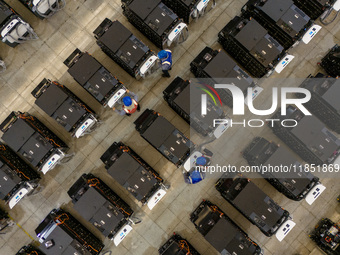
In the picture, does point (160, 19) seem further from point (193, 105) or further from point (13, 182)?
point (13, 182)

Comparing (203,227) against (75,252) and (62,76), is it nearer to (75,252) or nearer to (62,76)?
(75,252)

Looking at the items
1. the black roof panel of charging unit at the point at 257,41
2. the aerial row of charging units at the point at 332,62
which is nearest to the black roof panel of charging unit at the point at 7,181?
the black roof panel of charging unit at the point at 257,41

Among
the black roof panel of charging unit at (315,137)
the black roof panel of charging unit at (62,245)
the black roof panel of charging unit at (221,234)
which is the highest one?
the black roof panel of charging unit at (315,137)

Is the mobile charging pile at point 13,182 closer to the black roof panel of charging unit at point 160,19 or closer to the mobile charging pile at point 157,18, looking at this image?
the mobile charging pile at point 157,18

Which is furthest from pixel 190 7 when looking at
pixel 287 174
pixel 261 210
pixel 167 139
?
pixel 261 210

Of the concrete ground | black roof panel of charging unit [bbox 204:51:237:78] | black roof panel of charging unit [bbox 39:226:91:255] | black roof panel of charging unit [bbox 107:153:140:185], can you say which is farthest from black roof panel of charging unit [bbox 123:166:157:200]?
black roof panel of charging unit [bbox 204:51:237:78]

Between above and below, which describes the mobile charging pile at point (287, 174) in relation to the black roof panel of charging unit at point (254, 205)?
above
